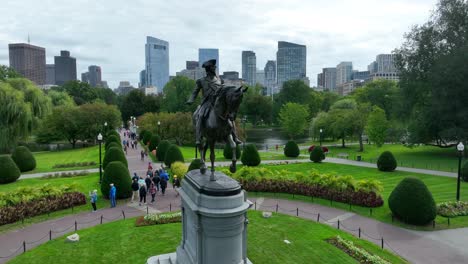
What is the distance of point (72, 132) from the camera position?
5362 cm

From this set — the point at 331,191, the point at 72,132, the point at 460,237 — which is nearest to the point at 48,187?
the point at 331,191

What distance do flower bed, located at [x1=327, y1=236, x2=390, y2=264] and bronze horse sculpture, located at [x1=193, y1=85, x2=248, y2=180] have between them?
6424 millimetres

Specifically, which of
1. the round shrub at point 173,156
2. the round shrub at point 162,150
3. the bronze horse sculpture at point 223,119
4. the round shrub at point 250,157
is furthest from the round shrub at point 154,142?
the bronze horse sculpture at point 223,119

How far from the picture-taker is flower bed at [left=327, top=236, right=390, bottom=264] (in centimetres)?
1242

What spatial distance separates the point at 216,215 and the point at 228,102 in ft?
9.60

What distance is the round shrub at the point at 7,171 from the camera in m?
25.8

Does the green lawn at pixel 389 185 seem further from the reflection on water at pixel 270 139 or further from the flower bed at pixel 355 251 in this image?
the reflection on water at pixel 270 139

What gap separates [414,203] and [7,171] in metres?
27.4

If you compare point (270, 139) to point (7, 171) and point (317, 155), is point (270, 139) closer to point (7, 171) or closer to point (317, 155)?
point (317, 155)

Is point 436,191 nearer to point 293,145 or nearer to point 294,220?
point 294,220

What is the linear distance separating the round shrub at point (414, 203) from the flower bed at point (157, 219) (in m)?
→ 11.0

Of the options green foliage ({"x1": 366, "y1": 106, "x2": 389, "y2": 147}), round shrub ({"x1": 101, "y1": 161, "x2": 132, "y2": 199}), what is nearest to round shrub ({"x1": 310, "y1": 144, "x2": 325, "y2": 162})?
green foliage ({"x1": 366, "y1": 106, "x2": 389, "y2": 147})

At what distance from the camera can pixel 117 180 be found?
21.0 m

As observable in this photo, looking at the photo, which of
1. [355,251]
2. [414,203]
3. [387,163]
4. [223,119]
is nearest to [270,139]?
[387,163]
